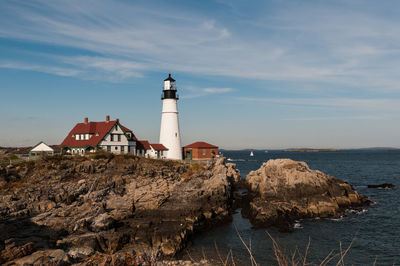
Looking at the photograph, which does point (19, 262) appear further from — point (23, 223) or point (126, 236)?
point (23, 223)

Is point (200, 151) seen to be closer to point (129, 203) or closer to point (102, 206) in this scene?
point (129, 203)

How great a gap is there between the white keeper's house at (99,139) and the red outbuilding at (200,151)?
31.5 feet

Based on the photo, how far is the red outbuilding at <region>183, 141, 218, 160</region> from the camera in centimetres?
5691

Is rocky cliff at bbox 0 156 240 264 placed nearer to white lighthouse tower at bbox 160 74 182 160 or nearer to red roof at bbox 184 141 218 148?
white lighthouse tower at bbox 160 74 182 160

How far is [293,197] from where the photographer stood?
30625mm

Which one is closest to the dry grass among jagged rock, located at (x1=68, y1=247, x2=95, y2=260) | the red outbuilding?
jagged rock, located at (x1=68, y1=247, x2=95, y2=260)

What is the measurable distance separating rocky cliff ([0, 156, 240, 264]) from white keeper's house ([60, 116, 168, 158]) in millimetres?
7704

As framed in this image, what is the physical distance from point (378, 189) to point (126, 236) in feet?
127

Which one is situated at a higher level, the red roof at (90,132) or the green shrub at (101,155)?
the red roof at (90,132)

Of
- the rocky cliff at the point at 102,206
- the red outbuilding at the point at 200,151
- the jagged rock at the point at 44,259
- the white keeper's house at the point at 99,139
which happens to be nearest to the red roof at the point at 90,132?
the white keeper's house at the point at 99,139

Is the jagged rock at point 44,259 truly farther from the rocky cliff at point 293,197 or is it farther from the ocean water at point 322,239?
the rocky cliff at point 293,197

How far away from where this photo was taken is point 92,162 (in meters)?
35.1

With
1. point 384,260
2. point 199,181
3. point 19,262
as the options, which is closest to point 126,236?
Result: point 19,262

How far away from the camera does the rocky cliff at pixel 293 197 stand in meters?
26.9
